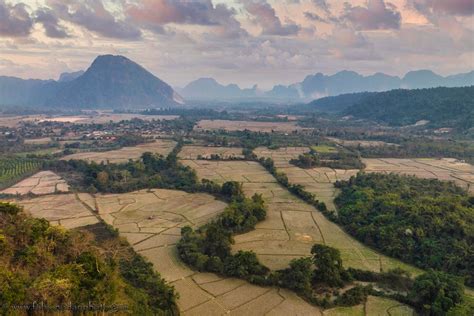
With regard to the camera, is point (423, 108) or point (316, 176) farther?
point (423, 108)

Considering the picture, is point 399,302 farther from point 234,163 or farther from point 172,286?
point 234,163

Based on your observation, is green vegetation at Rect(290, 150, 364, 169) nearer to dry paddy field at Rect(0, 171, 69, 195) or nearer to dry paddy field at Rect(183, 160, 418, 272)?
dry paddy field at Rect(183, 160, 418, 272)

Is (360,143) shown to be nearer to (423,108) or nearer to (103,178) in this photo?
(423,108)

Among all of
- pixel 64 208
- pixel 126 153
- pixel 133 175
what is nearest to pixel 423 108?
pixel 126 153

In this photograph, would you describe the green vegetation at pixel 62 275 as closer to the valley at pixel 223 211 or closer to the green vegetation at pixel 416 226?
the valley at pixel 223 211

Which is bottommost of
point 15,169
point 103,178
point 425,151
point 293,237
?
point 15,169

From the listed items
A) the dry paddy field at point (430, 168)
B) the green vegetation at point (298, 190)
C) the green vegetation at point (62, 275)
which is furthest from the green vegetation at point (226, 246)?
the dry paddy field at point (430, 168)

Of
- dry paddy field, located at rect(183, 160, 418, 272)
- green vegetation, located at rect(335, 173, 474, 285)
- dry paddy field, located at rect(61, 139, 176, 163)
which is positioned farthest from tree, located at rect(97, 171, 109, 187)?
green vegetation, located at rect(335, 173, 474, 285)
